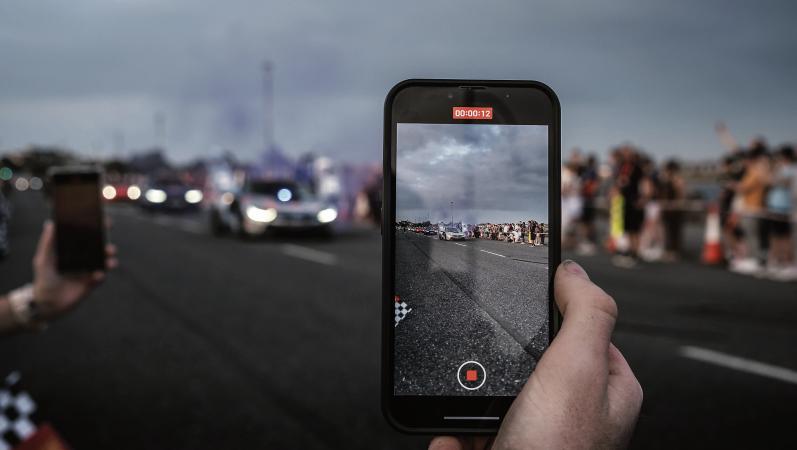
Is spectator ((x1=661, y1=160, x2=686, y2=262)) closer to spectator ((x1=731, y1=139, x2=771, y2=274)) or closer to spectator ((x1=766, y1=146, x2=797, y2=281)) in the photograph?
spectator ((x1=731, y1=139, x2=771, y2=274))

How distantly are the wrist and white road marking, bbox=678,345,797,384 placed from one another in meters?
5.19

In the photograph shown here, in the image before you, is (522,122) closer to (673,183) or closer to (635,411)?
(635,411)

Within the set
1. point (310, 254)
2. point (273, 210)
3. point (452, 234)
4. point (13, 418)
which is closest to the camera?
point (452, 234)

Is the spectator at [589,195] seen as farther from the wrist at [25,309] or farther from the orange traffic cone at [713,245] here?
the wrist at [25,309]

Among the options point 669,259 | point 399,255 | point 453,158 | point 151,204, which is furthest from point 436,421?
point 151,204

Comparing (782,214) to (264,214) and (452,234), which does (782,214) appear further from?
(452,234)

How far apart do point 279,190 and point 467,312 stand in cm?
1622

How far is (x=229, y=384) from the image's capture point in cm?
541

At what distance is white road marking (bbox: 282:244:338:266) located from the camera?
1301 cm

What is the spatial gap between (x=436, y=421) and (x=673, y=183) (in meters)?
14.2

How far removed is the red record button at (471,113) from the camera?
160cm

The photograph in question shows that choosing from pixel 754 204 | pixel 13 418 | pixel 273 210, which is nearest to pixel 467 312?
pixel 13 418

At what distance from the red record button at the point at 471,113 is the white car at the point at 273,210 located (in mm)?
15408

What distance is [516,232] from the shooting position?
1.52 metres
